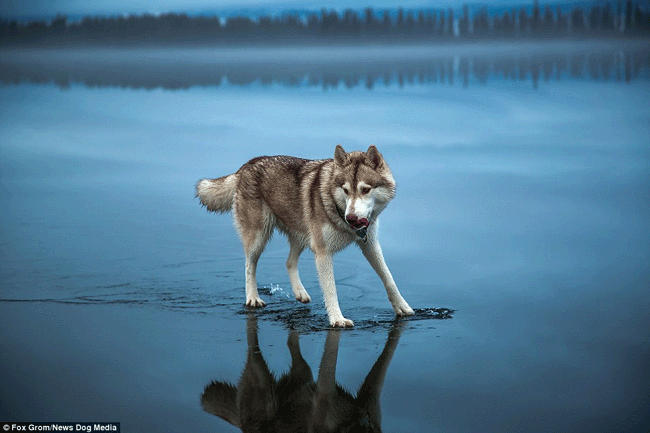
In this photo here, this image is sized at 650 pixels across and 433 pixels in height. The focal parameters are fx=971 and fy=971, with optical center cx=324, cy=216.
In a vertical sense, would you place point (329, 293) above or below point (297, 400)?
above

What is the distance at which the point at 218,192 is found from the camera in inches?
405

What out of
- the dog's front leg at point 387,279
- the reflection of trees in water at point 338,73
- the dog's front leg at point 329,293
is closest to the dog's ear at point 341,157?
the dog's front leg at point 387,279

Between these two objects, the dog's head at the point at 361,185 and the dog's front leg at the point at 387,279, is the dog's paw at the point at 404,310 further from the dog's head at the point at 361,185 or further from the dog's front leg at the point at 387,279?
the dog's head at the point at 361,185

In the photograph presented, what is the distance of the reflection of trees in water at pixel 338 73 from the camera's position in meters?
39.4

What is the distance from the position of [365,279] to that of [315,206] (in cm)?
173

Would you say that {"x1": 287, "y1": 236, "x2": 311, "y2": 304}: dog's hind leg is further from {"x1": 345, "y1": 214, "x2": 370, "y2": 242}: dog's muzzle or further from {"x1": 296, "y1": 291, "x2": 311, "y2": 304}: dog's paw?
{"x1": 345, "y1": 214, "x2": 370, "y2": 242}: dog's muzzle

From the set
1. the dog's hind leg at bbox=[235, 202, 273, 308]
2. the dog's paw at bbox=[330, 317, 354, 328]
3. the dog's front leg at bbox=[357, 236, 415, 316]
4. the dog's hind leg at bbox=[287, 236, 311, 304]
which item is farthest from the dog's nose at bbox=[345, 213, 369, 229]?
the dog's hind leg at bbox=[235, 202, 273, 308]

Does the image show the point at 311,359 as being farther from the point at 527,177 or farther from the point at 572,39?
the point at 572,39

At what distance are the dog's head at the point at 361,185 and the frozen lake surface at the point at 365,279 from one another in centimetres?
104

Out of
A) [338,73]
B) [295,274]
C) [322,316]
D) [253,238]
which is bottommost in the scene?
[322,316]

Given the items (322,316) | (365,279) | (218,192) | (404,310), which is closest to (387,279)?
(404,310)

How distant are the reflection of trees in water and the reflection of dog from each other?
2932 centimetres

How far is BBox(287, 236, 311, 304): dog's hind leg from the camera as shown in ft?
31.8

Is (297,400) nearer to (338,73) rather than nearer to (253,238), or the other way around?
(253,238)
